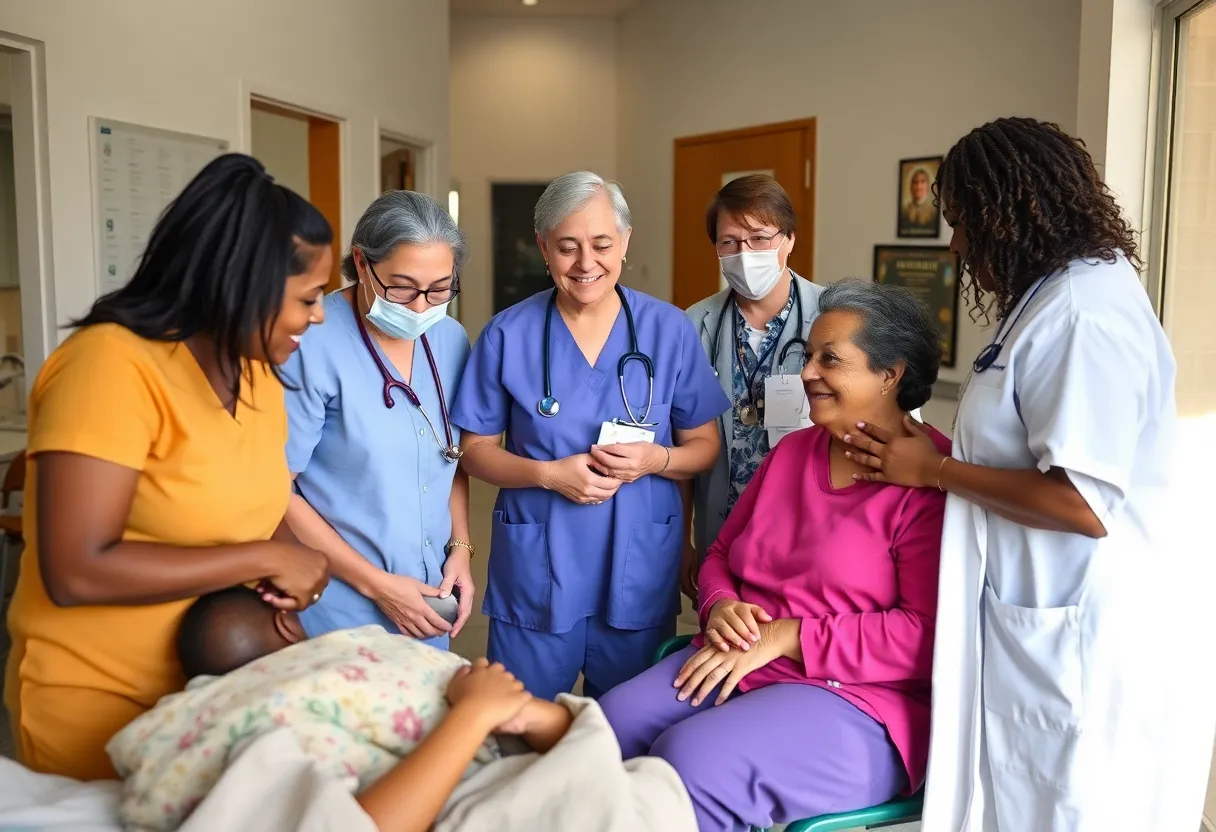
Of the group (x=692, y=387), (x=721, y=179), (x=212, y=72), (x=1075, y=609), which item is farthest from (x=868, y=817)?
(x=721, y=179)

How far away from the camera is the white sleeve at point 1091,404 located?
4.94 ft

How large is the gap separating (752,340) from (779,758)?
114 cm

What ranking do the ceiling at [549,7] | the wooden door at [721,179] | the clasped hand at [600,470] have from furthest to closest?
the ceiling at [549,7], the wooden door at [721,179], the clasped hand at [600,470]

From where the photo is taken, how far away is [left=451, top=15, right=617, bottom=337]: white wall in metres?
8.41

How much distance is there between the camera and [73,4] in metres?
3.26

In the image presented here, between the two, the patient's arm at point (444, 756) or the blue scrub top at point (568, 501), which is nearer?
the patient's arm at point (444, 756)

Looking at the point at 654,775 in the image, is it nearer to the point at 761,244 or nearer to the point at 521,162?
the point at 761,244

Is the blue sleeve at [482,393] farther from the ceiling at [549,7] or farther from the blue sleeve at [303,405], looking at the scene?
the ceiling at [549,7]

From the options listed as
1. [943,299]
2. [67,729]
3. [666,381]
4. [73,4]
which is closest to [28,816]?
[67,729]

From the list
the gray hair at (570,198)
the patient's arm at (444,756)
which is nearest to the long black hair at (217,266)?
the patient's arm at (444,756)

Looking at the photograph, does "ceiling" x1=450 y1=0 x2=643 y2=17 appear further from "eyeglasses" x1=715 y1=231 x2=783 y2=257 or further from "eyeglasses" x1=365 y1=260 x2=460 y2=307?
"eyeglasses" x1=365 y1=260 x2=460 y2=307

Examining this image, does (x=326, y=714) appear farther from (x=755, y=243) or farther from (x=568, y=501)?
(x=755, y=243)

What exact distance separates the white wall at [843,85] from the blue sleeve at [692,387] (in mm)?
2788

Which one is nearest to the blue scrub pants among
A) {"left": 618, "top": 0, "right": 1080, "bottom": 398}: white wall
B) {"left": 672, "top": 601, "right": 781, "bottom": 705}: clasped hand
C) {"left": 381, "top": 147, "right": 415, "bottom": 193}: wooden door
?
{"left": 672, "top": 601, "right": 781, "bottom": 705}: clasped hand
